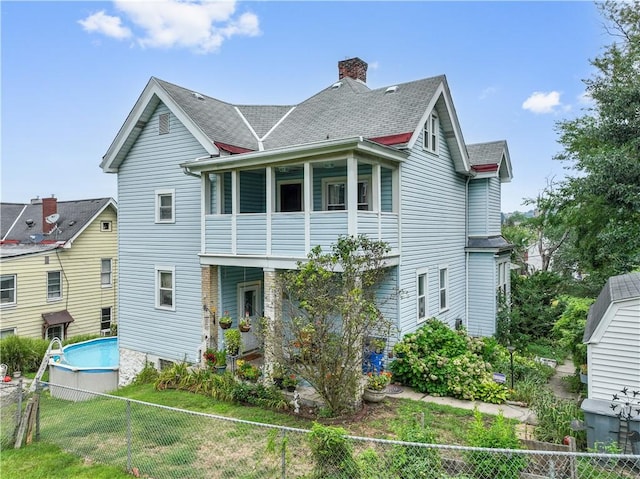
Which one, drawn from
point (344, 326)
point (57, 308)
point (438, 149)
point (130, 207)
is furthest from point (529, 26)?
point (57, 308)

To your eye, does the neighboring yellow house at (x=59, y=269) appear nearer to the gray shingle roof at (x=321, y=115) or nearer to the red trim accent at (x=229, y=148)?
the gray shingle roof at (x=321, y=115)

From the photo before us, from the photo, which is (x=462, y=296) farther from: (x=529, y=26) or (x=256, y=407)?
(x=529, y=26)

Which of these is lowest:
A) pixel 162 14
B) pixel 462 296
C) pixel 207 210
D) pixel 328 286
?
pixel 462 296

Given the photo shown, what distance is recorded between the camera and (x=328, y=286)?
7.99m

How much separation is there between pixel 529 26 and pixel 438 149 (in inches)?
314

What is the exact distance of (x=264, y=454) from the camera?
21.7ft

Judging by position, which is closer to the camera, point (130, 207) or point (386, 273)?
point (386, 273)

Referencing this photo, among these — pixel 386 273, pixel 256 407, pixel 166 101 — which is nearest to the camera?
pixel 256 407

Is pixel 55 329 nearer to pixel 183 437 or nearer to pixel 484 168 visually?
pixel 183 437

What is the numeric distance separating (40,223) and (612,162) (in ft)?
103

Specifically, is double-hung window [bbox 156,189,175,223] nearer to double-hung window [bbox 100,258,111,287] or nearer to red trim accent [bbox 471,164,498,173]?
red trim accent [bbox 471,164,498,173]

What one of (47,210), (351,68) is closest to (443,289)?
(351,68)

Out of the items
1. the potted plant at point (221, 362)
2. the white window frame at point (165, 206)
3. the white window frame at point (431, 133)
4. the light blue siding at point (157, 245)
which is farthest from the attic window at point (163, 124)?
the white window frame at point (431, 133)

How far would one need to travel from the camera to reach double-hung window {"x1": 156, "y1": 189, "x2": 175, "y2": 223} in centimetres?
1331
